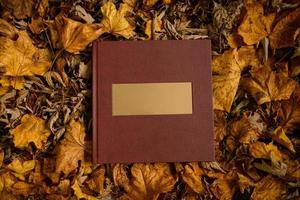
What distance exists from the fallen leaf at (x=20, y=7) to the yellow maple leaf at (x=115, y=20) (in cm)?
14

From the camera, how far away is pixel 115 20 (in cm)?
60

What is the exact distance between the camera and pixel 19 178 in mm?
592

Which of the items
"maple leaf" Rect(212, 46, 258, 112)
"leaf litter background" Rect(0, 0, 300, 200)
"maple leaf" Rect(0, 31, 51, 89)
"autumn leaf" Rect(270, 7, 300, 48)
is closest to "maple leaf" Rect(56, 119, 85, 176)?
"leaf litter background" Rect(0, 0, 300, 200)

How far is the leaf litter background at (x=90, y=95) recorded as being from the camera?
0.59 meters

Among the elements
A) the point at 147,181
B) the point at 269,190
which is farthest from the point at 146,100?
the point at 269,190

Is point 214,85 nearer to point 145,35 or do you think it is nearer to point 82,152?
point 145,35

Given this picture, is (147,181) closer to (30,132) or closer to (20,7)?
(30,132)

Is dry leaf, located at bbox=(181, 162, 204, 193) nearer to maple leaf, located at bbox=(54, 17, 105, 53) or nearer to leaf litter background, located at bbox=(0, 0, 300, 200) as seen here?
leaf litter background, located at bbox=(0, 0, 300, 200)

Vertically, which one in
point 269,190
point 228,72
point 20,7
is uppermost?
point 20,7

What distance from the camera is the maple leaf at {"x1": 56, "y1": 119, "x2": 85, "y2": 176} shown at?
579 millimetres

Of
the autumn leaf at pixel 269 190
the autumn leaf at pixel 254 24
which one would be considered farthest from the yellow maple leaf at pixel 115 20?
the autumn leaf at pixel 269 190

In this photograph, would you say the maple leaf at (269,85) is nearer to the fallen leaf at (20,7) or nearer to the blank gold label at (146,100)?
the blank gold label at (146,100)

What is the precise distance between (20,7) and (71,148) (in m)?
0.28

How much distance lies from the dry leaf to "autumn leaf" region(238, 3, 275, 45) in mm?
257
